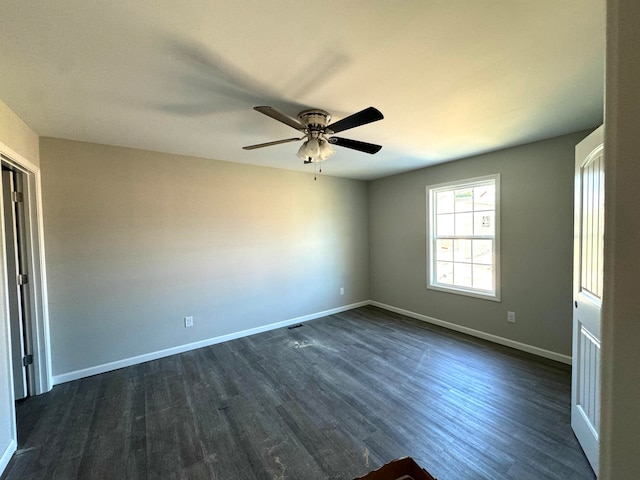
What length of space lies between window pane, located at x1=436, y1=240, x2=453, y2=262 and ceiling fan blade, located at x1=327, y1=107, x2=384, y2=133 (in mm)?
2869

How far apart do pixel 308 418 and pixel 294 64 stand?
8.14ft

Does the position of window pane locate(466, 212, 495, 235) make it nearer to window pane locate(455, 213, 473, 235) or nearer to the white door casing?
window pane locate(455, 213, 473, 235)

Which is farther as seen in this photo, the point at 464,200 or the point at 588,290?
the point at 464,200

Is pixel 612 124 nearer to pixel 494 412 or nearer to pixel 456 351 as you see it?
pixel 494 412

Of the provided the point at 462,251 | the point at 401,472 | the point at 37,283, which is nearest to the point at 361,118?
the point at 401,472

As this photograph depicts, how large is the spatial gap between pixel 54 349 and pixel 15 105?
2197 mm

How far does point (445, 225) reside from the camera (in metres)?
4.07

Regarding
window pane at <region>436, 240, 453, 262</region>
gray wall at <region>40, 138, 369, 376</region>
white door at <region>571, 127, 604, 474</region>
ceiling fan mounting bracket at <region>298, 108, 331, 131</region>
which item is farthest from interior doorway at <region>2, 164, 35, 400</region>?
window pane at <region>436, 240, 453, 262</region>

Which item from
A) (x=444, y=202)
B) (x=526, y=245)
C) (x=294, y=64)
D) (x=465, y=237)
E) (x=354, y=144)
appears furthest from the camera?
(x=444, y=202)

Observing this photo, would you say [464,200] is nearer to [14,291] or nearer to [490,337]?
[490,337]

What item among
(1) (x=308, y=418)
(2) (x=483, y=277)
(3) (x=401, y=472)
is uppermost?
(2) (x=483, y=277)

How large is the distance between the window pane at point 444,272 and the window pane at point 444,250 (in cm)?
8

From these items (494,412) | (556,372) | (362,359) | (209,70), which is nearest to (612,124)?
(209,70)

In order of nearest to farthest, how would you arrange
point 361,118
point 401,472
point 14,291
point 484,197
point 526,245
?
point 401,472
point 361,118
point 14,291
point 526,245
point 484,197
